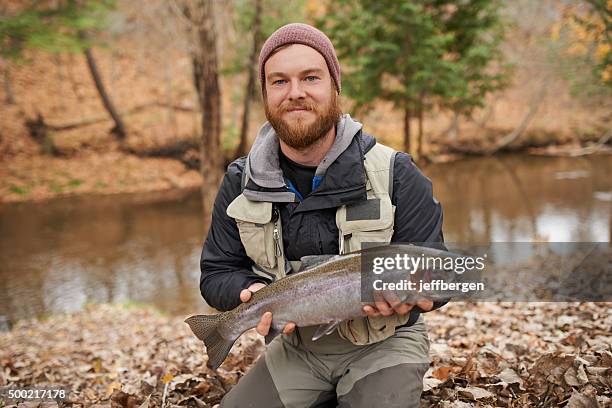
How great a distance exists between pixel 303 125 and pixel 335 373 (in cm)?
151

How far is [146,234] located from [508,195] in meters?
12.7

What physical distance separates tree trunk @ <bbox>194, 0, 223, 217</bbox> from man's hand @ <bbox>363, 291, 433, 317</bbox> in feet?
24.9

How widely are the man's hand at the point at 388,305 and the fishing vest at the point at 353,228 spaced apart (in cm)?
19

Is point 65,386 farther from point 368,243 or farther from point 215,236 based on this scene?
point 368,243

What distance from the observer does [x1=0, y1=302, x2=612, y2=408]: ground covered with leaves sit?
3174mm

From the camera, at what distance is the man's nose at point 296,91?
3.10m

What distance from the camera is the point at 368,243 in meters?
2.91

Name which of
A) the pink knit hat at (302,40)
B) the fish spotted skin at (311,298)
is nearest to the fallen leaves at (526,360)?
the fish spotted skin at (311,298)

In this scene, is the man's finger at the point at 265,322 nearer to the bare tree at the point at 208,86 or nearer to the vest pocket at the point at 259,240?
the vest pocket at the point at 259,240

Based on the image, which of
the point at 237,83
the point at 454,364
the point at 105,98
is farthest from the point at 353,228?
the point at 237,83

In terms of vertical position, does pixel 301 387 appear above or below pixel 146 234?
above

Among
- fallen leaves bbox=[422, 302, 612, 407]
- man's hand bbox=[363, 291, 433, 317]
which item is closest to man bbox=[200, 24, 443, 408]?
man's hand bbox=[363, 291, 433, 317]

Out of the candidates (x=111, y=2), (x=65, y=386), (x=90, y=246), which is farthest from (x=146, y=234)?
(x=65, y=386)

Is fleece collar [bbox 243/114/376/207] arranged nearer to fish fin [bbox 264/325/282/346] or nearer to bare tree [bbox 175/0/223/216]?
fish fin [bbox 264/325/282/346]
